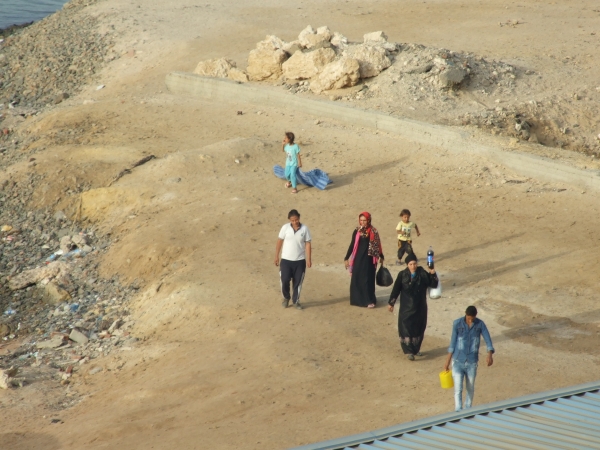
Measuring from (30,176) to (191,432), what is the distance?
10.1 meters

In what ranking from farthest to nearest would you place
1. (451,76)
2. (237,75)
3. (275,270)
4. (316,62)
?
(237,75) → (316,62) → (451,76) → (275,270)

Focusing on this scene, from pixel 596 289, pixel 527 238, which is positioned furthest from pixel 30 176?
pixel 596 289

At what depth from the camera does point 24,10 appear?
3838 cm

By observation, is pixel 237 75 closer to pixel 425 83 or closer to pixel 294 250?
pixel 425 83

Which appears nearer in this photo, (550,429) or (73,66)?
(550,429)

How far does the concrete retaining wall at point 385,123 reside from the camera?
14805 millimetres

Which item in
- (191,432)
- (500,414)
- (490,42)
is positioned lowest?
(191,432)

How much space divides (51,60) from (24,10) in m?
15.0

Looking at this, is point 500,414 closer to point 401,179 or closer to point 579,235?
point 579,235

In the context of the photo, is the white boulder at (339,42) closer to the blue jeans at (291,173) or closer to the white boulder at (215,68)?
the white boulder at (215,68)

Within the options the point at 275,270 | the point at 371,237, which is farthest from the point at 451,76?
the point at 371,237

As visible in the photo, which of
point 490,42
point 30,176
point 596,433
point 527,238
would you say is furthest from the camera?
point 490,42

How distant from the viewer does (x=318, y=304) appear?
1093cm

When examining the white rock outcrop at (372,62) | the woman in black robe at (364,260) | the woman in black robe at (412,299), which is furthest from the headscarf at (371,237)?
the white rock outcrop at (372,62)
